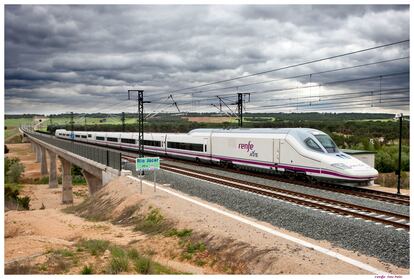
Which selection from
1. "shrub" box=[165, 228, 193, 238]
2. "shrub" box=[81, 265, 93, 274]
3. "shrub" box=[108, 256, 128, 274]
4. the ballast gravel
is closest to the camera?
"shrub" box=[81, 265, 93, 274]

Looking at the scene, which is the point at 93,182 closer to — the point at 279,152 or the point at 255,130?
the point at 255,130

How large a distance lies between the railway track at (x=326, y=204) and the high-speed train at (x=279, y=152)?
2.72 meters

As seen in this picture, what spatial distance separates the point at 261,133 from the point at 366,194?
28.9 ft

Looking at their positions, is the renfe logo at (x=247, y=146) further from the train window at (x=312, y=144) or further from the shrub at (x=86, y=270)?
the shrub at (x=86, y=270)

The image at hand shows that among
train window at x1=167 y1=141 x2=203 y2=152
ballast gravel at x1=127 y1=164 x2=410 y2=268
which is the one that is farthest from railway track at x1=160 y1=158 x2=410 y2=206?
train window at x1=167 y1=141 x2=203 y2=152

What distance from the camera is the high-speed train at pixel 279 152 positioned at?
2169cm

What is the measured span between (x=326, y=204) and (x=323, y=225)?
12.2ft

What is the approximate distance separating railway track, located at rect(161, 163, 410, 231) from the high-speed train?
2725mm

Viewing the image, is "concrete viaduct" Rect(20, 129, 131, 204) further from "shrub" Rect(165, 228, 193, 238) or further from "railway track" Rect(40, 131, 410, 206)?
"shrub" Rect(165, 228, 193, 238)

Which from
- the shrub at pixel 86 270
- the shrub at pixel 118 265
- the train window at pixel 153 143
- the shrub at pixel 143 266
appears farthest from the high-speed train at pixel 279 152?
the shrub at pixel 86 270

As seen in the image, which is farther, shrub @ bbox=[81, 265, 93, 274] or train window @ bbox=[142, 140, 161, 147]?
train window @ bbox=[142, 140, 161, 147]

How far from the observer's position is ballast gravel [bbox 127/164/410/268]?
11883 millimetres

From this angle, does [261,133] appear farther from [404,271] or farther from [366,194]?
[404,271]

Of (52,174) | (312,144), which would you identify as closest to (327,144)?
(312,144)
